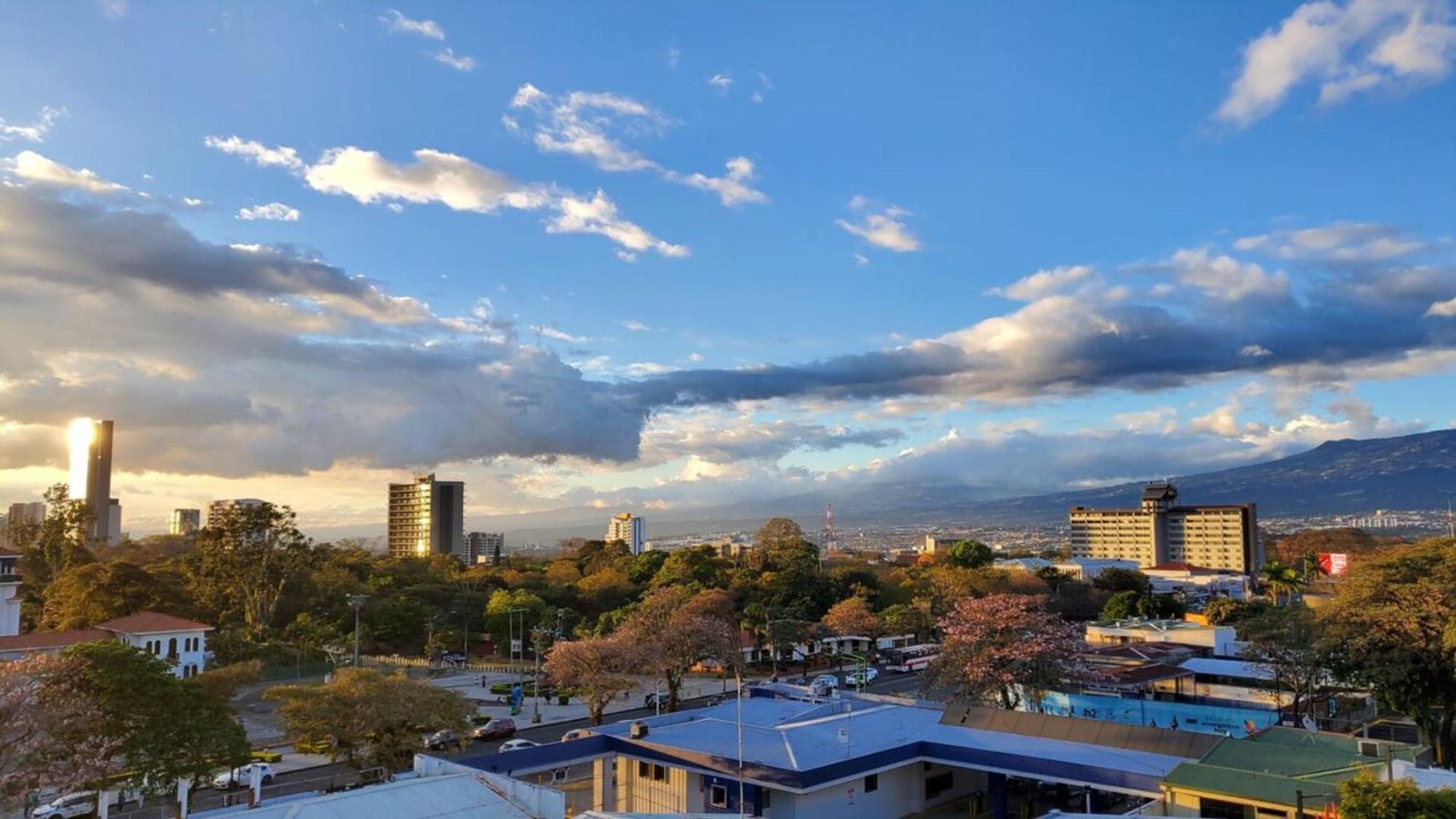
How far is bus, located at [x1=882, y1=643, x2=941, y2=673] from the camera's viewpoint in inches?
2562

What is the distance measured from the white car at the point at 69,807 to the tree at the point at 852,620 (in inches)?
1919

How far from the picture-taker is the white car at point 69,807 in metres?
29.2

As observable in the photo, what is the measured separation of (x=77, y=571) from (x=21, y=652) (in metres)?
19.0

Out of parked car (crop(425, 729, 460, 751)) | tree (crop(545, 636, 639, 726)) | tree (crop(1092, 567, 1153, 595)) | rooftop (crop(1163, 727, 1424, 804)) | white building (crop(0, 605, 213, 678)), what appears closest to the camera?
rooftop (crop(1163, 727, 1424, 804))

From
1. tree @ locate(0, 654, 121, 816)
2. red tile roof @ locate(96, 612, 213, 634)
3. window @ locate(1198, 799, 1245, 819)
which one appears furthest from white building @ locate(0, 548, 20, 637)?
window @ locate(1198, 799, 1245, 819)

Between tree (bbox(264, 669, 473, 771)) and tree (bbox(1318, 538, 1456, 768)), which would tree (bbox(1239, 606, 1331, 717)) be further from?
tree (bbox(264, 669, 473, 771))

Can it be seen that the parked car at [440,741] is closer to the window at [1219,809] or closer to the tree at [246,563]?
the window at [1219,809]

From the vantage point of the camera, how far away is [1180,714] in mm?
41312

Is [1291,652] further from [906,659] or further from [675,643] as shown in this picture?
[906,659]

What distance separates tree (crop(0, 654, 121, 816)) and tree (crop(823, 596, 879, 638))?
5235cm

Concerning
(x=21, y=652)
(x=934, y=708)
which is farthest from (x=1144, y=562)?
(x=21, y=652)

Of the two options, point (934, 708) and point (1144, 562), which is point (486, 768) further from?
point (1144, 562)

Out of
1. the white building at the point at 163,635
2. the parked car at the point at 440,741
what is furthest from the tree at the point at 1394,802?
the white building at the point at 163,635

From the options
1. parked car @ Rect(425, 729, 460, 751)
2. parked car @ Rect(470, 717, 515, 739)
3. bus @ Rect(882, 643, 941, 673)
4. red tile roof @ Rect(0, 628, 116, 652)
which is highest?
red tile roof @ Rect(0, 628, 116, 652)
